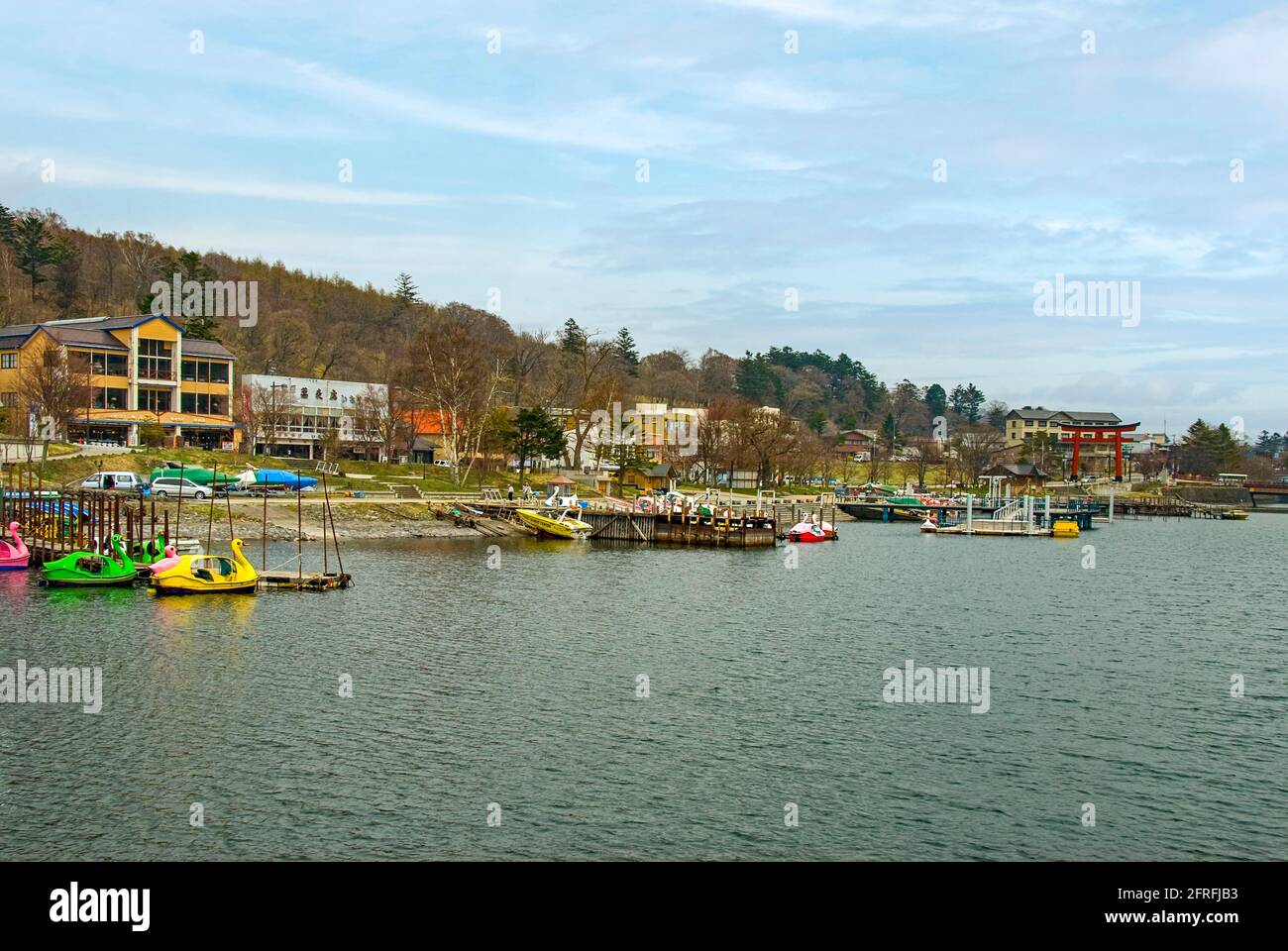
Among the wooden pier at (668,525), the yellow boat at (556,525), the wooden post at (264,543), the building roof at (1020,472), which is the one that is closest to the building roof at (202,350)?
the wooden pier at (668,525)

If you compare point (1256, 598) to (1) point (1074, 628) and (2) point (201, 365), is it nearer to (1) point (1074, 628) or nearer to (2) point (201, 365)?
(1) point (1074, 628)

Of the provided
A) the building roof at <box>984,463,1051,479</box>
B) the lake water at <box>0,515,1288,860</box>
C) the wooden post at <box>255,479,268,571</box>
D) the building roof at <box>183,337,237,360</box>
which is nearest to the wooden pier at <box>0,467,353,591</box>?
the wooden post at <box>255,479,268,571</box>

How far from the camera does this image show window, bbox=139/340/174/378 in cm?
10044

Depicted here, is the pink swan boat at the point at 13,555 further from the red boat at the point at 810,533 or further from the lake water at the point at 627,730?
the red boat at the point at 810,533

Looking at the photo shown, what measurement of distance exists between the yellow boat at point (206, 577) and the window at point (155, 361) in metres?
55.2

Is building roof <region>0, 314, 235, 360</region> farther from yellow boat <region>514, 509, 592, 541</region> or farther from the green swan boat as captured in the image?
the green swan boat

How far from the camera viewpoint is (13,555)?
56250mm

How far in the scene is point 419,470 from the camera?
355 feet

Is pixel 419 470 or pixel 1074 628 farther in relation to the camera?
pixel 419 470

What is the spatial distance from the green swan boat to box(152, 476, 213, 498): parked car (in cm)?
2425
